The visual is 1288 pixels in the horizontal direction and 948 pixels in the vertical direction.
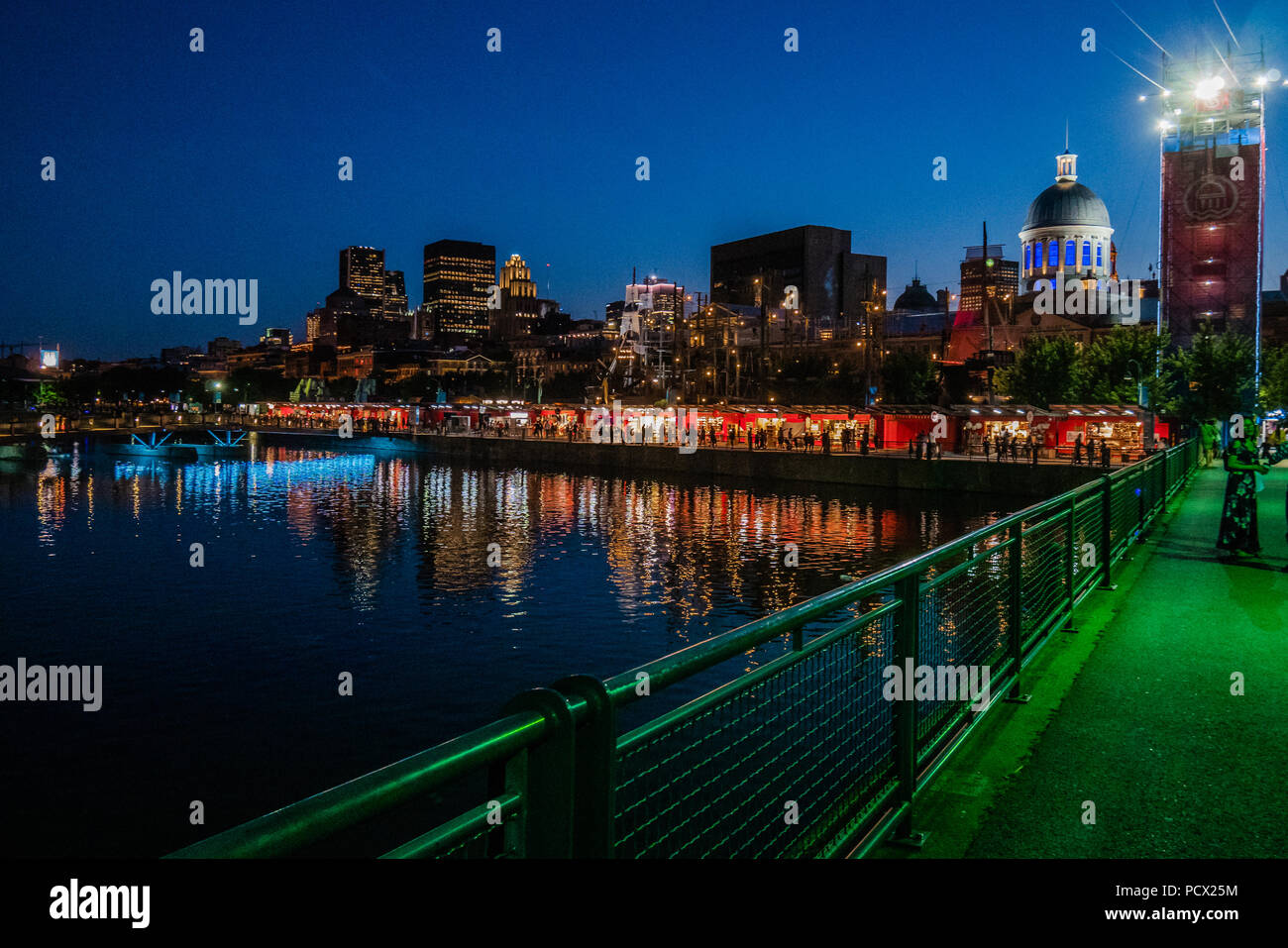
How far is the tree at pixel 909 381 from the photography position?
81.1 m

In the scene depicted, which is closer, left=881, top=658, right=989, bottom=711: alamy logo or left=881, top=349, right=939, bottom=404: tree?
left=881, top=658, right=989, bottom=711: alamy logo

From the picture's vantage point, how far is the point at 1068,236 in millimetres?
124125

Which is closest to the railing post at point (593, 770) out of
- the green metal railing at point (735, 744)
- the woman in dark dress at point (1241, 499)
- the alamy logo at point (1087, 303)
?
the green metal railing at point (735, 744)

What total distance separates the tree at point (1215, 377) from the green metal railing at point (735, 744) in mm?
49677

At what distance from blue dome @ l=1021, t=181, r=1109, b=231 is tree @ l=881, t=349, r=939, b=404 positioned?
5444 cm

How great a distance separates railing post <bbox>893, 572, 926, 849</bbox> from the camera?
4969mm

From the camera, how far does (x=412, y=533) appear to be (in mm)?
35531

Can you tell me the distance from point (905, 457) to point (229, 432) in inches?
2878

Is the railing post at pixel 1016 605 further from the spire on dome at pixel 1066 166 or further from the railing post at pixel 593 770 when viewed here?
the spire on dome at pixel 1066 166

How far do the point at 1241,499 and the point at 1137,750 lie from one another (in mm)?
9386
